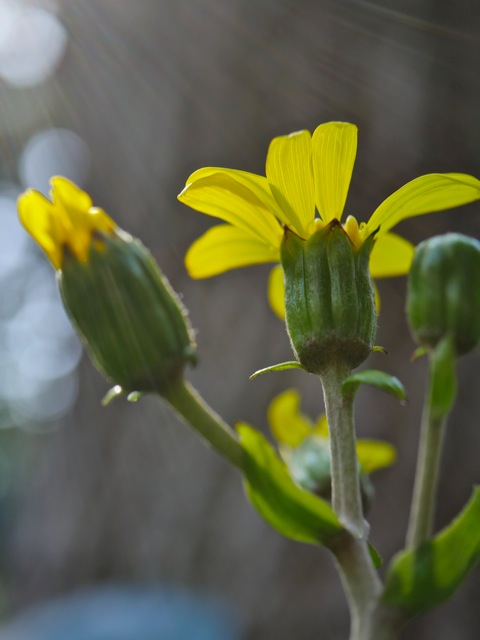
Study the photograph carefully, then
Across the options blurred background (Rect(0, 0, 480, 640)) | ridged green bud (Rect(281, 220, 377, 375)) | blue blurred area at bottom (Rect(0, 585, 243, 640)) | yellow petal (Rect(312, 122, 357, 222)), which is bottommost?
blue blurred area at bottom (Rect(0, 585, 243, 640))

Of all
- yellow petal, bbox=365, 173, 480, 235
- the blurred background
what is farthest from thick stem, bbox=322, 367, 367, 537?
the blurred background

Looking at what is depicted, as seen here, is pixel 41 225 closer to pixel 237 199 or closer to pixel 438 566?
pixel 237 199

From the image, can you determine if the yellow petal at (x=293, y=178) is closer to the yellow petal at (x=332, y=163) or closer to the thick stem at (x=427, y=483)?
the yellow petal at (x=332, y=163)

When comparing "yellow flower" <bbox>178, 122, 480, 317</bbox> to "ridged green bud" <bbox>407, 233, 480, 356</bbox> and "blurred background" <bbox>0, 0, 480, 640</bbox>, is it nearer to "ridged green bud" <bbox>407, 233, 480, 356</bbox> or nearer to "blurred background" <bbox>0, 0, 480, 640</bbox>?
"ridged green bud" <bbox>407, 233, 480, 356</bbox>

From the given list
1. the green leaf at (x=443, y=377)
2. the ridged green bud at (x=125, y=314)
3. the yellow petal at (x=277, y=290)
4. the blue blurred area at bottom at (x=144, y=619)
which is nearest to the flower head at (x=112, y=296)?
the ridged green bud at (x=125, y=314)

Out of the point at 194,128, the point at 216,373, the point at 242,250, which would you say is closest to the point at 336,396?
the point at 242,250
